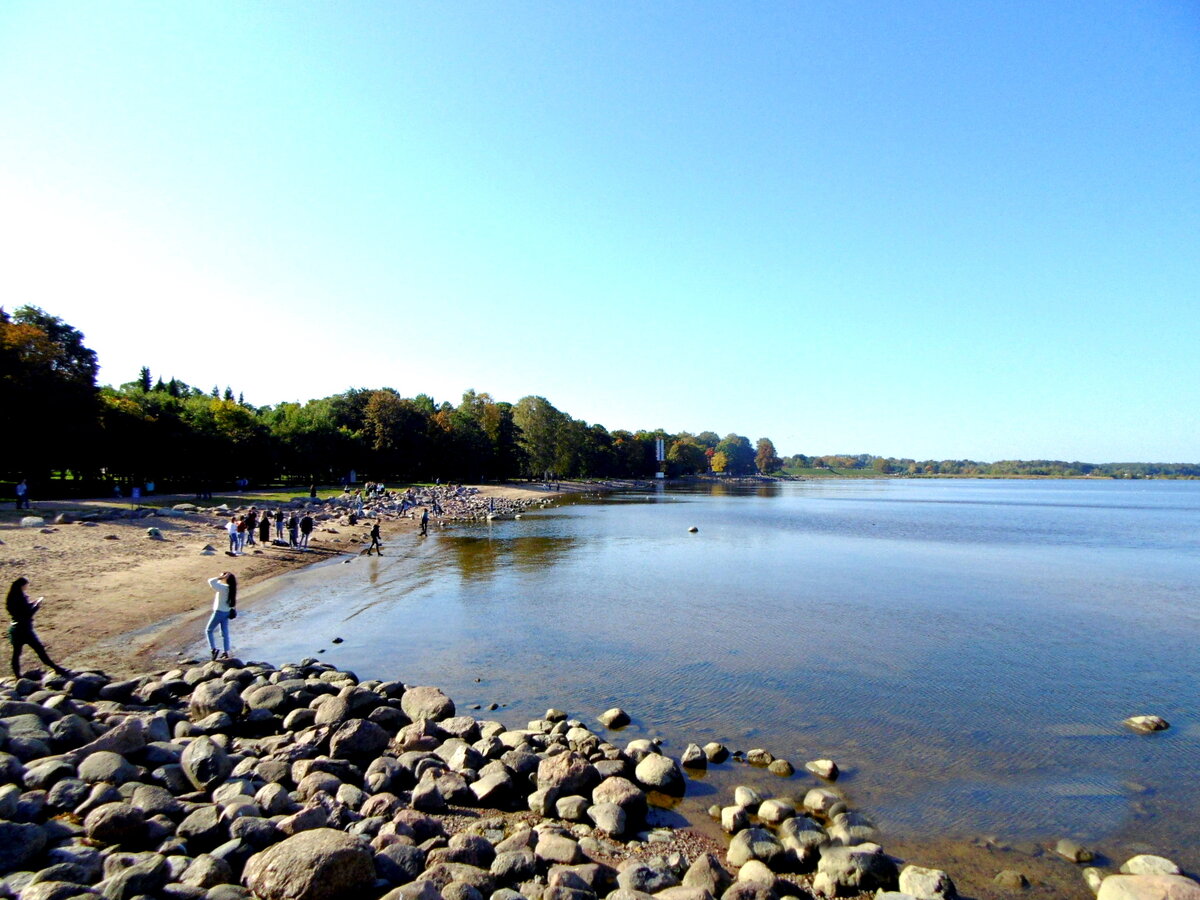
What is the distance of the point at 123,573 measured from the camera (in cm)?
2508

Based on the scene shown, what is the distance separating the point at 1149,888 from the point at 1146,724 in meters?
8.35

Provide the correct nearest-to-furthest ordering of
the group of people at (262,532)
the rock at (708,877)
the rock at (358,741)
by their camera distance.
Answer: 1. the rock at (708,877)
2. the rock at (358,741)
3. the group of people at (262,532)

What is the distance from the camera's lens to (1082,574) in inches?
1457

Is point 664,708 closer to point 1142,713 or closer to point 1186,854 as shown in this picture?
point 1186,854

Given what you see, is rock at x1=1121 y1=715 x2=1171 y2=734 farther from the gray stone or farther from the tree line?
the tree line

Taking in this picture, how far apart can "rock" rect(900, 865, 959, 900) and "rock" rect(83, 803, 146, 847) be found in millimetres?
9202

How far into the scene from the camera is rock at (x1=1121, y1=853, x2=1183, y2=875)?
8.79m

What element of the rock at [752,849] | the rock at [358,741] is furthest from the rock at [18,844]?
the rock at [752,849]

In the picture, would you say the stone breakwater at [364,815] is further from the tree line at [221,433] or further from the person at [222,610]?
the tree line at [221,433]

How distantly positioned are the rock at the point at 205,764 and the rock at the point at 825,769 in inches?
378

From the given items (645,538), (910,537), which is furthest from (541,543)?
(910,537)

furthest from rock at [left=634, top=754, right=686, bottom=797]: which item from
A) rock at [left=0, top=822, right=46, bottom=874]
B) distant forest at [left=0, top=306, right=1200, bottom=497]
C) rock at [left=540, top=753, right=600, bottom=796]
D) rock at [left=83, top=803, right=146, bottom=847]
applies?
distant forest at [left=0, top=306, right=1200, bottom=497]

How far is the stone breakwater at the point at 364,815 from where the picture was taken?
7082mm

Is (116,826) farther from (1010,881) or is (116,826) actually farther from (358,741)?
(1010,881)
